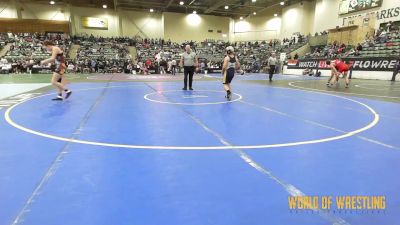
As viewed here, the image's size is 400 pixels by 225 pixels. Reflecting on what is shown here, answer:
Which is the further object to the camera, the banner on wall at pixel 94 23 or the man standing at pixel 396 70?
the banner on wall at pixel 94 23

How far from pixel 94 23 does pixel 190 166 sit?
4180cm

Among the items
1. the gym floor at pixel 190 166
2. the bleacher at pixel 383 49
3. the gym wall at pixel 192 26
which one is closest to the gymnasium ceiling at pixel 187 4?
the gym wall at pixel 192 26

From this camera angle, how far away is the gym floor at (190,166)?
8.18 feet

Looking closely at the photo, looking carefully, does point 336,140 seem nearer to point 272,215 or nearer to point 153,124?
point 272,215

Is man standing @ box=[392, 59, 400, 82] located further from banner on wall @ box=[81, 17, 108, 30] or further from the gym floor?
banner on wall @ box=[81, 17, 108, 30]

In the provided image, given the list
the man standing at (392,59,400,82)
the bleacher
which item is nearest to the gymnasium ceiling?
the bleacher

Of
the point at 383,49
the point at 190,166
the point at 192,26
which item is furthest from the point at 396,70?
the point at 192,26

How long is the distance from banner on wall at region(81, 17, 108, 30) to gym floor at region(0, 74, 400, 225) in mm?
37611

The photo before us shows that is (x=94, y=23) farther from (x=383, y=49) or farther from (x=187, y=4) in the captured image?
(x=383, y=49)

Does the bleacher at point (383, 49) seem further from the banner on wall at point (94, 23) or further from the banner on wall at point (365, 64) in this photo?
the banner on wall at point (94, 23)

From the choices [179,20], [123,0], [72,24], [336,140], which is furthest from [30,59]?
[336,140]

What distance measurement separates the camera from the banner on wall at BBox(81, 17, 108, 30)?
4025 cm

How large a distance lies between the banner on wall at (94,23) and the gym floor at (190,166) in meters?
37.6

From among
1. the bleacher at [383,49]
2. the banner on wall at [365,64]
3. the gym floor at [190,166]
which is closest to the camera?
the gym floor at [190,166]
